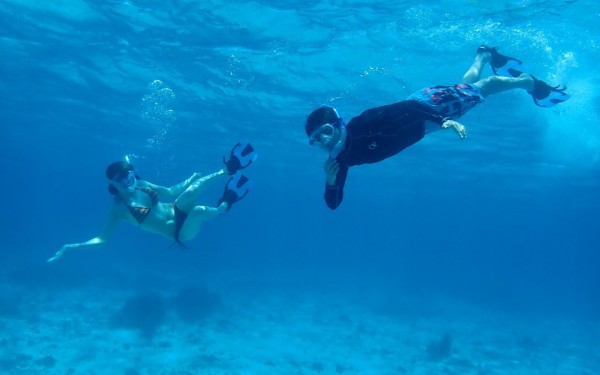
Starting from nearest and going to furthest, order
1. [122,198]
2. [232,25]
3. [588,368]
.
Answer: [122,198]
[232,25]
[588,368]

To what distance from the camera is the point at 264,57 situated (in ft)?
63.1

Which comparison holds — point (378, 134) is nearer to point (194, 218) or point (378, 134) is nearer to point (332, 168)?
point (332, 168)

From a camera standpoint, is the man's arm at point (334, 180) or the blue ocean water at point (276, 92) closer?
the man's arm at point (334, 180)

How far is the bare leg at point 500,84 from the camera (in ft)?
24.3

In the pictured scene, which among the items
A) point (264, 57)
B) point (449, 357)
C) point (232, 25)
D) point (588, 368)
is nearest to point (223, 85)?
point (264, 57)

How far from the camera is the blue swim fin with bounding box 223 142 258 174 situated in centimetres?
922

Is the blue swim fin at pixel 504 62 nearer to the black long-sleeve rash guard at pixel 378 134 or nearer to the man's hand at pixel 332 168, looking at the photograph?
the black long-sleeve rash guard at pixel 378 134

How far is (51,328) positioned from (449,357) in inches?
760

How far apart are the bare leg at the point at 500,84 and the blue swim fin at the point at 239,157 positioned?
457cm

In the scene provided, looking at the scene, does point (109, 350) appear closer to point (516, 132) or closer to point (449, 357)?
point (449, 357)

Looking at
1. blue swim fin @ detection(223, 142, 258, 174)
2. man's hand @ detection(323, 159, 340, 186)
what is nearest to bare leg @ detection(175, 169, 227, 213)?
blue swim fin @ detection(223, 142, 258, 174)

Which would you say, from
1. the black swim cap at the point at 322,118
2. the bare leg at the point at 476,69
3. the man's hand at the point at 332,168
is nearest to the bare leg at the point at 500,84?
the bare leg at the point at 476,69

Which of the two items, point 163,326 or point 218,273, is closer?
point 163,326

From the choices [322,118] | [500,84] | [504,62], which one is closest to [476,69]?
[500,84]
